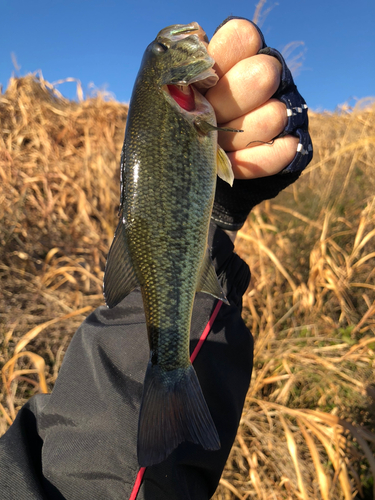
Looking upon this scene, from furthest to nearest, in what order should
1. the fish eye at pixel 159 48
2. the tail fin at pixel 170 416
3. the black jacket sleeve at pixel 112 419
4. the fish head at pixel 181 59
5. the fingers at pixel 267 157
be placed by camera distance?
the fingers at pixel 267 157
the fish eye at pixel 159 48
the fish head at pixel 181 59
the black jacket sleeve at pixel 112 419
the tail fin at pixel 170 416

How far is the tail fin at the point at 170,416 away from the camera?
108cm

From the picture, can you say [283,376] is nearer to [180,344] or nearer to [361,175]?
[180,344]

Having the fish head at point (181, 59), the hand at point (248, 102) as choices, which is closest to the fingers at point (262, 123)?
the hand at point (248, 102)

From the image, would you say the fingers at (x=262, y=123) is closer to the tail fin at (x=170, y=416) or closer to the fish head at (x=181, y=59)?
the fish head at (x=181, y=59)

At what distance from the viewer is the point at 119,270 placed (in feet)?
Result: 4.29

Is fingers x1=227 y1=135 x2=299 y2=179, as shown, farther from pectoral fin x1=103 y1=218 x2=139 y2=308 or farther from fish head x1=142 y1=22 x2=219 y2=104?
pectoral fin x1=103 y1=218 x2=139 y2=308

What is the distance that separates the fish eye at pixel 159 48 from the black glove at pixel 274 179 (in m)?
0.31

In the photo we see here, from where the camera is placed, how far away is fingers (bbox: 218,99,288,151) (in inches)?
61.6

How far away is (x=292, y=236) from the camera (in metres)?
4.04

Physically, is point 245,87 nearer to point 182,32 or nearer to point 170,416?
point 182,32

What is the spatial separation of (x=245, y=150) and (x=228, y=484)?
2395 mm

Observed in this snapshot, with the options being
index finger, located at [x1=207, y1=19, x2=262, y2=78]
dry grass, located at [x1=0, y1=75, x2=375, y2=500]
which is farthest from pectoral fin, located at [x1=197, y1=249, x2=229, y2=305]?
dry grass, located at [x1=0, y1=75, x2=375, y2=500]

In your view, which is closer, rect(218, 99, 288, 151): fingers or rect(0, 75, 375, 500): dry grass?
rect(218, 99, 288, 151): fingers

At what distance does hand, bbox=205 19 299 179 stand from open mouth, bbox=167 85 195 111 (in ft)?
0.52
